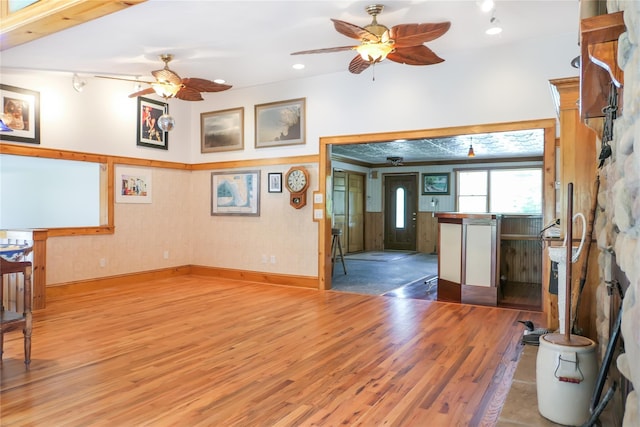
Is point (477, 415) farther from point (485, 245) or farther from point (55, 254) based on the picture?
point (55, 254)

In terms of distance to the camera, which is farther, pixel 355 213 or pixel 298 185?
pixel 355 213

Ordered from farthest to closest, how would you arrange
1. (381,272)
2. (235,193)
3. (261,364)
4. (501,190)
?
(501,190) → (381,272) → (235,193) → (261,364)

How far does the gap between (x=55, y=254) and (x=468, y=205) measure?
9.87 metres

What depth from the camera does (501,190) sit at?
11.6 m

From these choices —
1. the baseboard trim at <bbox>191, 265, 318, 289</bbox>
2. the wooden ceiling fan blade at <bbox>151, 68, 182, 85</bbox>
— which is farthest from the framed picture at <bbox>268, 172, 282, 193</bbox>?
the wooden ceiling fan blade at <bbox>151, 68, 182, 85</bbox>

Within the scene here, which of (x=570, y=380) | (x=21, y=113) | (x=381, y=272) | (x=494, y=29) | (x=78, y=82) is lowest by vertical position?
(x=381, y=272)

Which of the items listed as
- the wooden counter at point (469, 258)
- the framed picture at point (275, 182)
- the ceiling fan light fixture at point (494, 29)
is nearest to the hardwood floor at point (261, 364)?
the wooden counter at point (469, 258)

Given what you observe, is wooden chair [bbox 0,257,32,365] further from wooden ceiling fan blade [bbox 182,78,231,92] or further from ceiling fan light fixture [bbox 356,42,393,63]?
ceiling fan light fixture [bbox 356,42,393,63]

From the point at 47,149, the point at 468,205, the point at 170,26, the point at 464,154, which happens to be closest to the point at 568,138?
the point at 170,26

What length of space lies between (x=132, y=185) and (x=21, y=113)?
5.74 ft

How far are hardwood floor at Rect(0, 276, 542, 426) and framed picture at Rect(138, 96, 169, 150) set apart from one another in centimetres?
278

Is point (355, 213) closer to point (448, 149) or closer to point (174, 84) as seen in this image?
Result: point (448, 149)

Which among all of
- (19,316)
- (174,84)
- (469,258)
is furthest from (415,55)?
(19,316)

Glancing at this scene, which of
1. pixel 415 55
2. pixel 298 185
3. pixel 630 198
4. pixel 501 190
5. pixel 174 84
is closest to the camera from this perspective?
pixel 630 198
